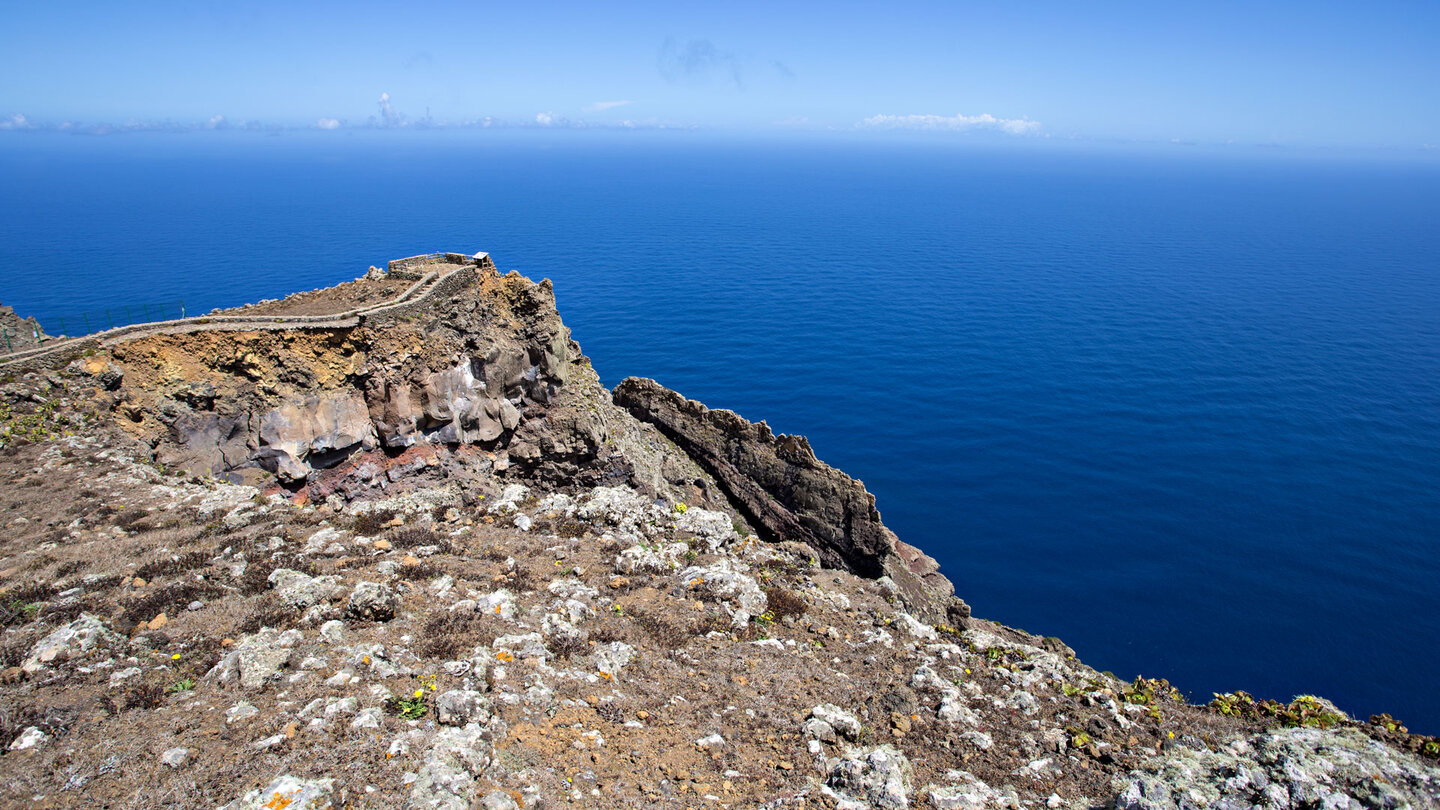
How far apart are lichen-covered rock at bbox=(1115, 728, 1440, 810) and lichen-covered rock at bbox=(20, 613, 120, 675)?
56.9 ft

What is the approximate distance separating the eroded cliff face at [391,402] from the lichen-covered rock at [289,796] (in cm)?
1522

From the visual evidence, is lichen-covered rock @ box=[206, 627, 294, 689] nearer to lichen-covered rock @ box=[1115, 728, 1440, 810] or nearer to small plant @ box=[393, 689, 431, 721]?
small plant @ box=[393, 689, 431, 721]

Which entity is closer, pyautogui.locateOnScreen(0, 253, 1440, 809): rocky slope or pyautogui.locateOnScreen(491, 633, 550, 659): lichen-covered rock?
pyautogui.locateOnScreen(0, 253, 1440, 809): rocky slope

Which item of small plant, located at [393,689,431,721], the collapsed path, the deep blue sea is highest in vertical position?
the collapsed path

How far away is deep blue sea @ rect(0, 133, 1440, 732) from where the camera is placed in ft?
113

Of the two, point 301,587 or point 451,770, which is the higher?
point 451,770

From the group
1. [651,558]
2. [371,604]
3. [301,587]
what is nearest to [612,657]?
[371,604]

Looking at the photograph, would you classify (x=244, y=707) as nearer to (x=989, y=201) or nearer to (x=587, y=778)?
(x=587, y=778)

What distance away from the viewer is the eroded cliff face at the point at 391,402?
2050 cm

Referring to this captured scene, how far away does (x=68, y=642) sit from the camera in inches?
457

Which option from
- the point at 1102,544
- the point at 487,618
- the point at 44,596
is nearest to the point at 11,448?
the point at 44,596

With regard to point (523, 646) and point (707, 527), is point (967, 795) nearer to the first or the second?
point (523, 646)

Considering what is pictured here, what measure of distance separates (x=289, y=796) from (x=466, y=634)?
16.5ft

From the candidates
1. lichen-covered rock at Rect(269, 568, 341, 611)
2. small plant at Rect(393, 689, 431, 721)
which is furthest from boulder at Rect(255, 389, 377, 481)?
small plant at Rect(393, 689, 431, 721)
